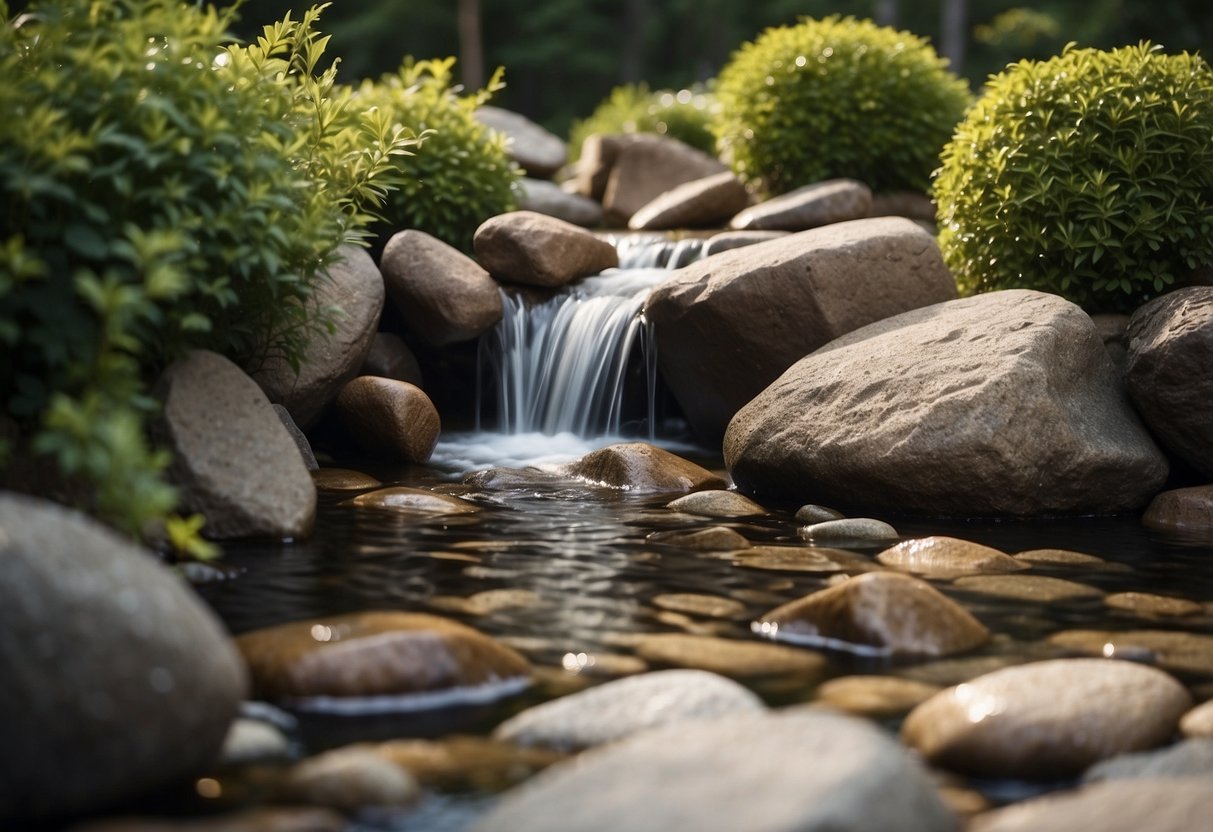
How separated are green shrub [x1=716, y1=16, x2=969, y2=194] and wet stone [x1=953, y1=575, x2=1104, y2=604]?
24.3 feet

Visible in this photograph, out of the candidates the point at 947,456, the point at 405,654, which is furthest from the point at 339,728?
the point at 947,456

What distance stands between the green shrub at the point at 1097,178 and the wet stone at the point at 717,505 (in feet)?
9.19

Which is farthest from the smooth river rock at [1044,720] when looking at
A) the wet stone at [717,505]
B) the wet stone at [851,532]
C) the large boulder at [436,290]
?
the large boulder at [436,290]

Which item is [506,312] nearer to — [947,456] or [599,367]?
[599,367]

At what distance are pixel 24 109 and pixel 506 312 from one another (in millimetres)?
5263

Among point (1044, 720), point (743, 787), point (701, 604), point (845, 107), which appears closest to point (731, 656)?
point (701, 604)

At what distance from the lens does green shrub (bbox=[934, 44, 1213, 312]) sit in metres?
8.11

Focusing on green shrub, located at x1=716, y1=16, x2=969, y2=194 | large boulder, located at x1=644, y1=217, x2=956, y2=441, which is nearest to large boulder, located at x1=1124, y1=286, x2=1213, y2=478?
large boulder, located at x1=644, y1=217, x2=956, y2=441

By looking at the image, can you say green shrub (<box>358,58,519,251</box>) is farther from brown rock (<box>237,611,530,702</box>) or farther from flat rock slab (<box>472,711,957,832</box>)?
flat rock slab (<box>472,711,957,832</box>)

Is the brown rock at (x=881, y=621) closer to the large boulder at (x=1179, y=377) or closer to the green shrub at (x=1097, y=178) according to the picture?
the large boulder at (x=1179, y=377)

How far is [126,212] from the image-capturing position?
196 inches

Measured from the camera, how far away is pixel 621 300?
380 inches

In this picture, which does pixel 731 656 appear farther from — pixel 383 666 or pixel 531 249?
pixel 531 249

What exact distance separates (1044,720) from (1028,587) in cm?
187
